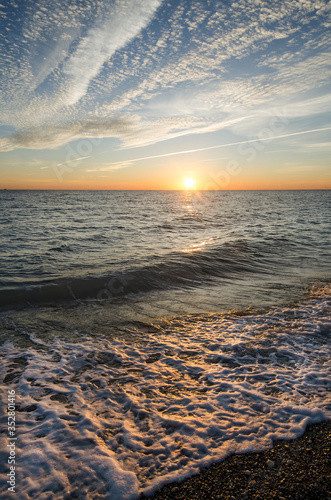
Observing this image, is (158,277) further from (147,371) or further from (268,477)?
(268,477)

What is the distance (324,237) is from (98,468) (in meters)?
22.2

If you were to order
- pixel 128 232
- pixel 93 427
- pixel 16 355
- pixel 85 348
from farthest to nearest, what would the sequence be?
1. pixel 128 232
2. pixel 85 348
3. pixel 16 355
4. pixel 93 427

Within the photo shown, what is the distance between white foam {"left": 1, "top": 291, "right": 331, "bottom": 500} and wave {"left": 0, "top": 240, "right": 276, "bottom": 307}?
303 cm

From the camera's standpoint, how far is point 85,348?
566cm

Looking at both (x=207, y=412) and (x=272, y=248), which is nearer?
(x=207, y=412)

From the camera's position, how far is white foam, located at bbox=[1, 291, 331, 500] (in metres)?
2.98

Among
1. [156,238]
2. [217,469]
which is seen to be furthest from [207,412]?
[156,238]

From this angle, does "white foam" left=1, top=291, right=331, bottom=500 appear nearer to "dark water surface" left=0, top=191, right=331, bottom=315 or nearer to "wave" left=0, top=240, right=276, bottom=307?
"dark water surface" left=0, top=191, right=331, bottom=315

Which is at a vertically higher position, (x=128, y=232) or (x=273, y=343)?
(x=128, y=232)

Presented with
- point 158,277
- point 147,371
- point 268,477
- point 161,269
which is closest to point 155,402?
point 147,371

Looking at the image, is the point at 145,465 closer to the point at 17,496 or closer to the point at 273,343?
the point at 17,496

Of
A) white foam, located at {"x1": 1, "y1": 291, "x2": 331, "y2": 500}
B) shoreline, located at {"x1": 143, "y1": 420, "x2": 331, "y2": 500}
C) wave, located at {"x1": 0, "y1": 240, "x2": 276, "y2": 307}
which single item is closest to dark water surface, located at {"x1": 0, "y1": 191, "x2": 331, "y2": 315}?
wave, located at {"x1": 0, "y1": 240, "x2": 276, "y2": 307}

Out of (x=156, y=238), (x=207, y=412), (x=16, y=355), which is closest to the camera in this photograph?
(x=207, y=412)

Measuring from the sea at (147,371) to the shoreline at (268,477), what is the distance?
0.12 meters
